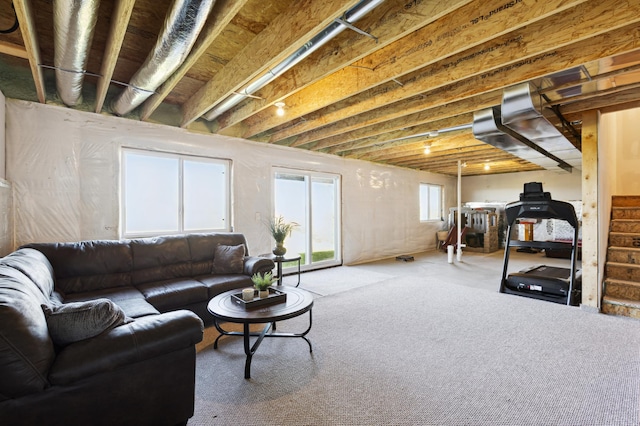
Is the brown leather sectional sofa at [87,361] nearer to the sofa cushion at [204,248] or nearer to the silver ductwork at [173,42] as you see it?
the sofa cushion at [204,248]

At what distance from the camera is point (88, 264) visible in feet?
9.68

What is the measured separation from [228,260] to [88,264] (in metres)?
1.36

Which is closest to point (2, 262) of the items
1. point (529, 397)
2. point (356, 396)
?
point (356, 396)

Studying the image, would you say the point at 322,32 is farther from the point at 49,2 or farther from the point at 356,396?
the point at 356,396

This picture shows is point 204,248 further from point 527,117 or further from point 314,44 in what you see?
point 527,117

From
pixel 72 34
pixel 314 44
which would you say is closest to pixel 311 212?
pixel 314 44

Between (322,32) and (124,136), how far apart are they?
304cm

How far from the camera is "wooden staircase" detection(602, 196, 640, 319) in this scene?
137 inches

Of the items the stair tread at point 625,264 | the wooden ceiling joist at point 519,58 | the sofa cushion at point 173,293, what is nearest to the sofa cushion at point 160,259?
the sofa cushion at point 173,293

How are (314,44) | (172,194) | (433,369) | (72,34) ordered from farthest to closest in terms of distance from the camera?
(172,194)
(433,369)
(314,44)
(72,34)

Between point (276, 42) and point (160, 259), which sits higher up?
point (276, 42)

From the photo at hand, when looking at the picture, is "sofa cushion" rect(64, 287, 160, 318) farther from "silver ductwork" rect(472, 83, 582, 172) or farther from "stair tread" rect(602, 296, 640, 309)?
"stair tread" rect(602, 296, 640, 309)

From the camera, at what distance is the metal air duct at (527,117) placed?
2.80 m

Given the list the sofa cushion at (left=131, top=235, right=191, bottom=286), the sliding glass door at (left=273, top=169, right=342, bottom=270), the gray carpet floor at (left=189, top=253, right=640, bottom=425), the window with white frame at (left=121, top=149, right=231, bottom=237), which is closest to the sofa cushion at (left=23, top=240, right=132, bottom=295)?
the sofa cushion at (left=131, top=235, right=191, bottom=286)
